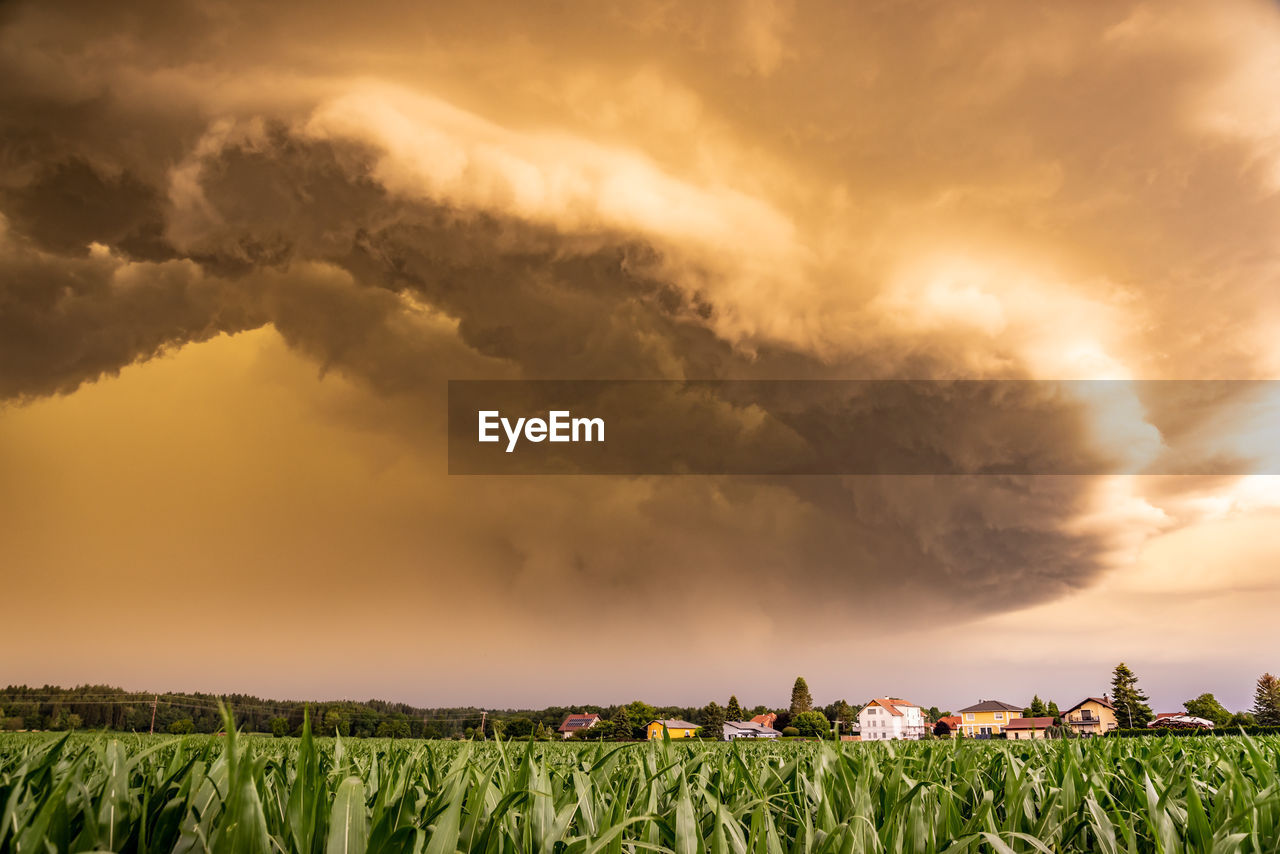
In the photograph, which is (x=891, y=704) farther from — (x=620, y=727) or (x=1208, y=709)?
(x=620, y=727)

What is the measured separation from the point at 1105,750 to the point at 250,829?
15.1 feet

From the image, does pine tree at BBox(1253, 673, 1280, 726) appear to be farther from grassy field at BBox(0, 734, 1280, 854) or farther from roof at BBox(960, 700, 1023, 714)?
grassy field at BBox(0, 734, 1280, 854)

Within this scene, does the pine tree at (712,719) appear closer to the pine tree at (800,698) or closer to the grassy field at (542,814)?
the pine tree at (800,698)

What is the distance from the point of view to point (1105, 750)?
3.92 m

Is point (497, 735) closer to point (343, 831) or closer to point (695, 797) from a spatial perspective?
point (695, 797)

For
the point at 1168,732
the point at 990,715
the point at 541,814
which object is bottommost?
the point at 990,715

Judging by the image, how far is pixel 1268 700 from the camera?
301 ft

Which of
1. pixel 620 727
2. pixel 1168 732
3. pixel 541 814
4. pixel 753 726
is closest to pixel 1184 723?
pixel 620 727

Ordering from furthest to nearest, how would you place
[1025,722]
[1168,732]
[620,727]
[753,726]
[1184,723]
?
[753,726] < [1025,722] < [1184,723] < [620,727] < [1168,732]

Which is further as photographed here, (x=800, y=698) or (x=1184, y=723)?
(x=800, y=698)

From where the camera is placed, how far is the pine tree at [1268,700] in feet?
290

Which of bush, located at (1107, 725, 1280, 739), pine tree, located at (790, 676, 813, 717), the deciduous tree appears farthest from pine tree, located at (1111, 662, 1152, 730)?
bush, located at (1107, 725, 1280, 739)

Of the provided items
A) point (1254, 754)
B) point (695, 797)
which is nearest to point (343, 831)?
point (695, 797)

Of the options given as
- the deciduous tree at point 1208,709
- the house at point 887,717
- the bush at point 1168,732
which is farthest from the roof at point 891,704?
the bush at point 1168,732
